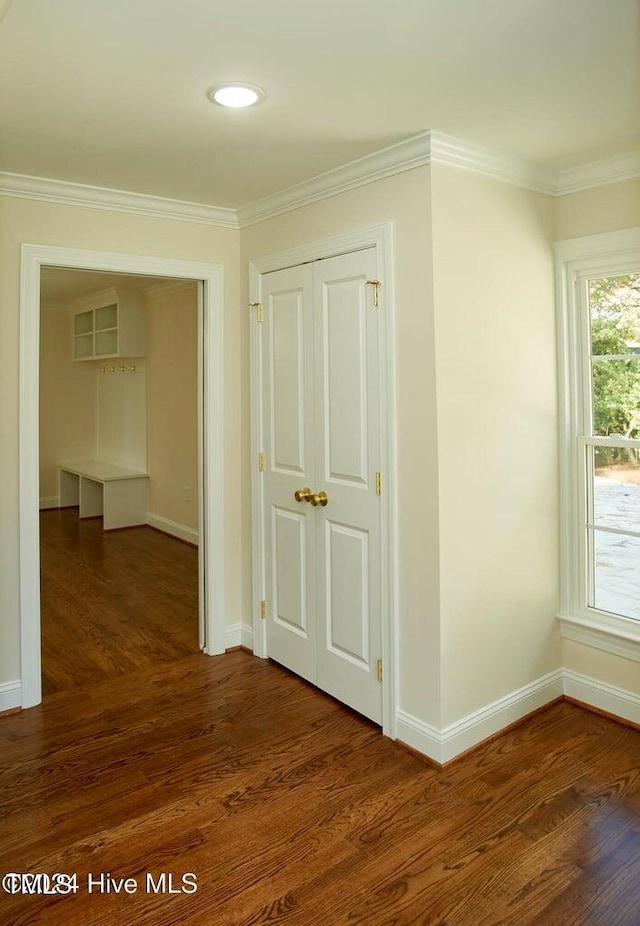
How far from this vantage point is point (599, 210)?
9.46 ft

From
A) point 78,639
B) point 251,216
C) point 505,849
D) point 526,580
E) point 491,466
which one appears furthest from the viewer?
point 78,639

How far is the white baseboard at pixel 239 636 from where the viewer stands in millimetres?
3715

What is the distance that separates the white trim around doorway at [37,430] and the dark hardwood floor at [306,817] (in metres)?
0.53

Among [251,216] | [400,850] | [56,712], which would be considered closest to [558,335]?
[251,216]

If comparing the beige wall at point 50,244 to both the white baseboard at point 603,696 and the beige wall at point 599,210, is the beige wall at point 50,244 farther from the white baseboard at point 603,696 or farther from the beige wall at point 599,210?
the white baseboard at point 603,696

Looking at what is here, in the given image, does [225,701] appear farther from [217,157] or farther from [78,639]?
[217,157]

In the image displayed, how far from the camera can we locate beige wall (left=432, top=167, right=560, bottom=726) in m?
2.58

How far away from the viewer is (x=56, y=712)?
3047 millimetres

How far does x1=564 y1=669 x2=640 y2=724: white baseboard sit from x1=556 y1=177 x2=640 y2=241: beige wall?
200cm

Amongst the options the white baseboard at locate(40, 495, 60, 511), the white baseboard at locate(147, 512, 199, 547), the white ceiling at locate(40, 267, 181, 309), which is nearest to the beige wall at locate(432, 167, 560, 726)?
the white baseboard at locate(147, 512, 199, 547)

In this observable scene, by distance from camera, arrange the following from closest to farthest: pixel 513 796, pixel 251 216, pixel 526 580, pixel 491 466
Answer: pixel 513 796 → pixel 491 466 → pixel 526 580 → pixel 251 216

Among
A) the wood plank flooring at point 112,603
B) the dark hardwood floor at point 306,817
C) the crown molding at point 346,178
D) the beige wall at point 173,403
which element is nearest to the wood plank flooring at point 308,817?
the dark hardwood floor at point 306,817

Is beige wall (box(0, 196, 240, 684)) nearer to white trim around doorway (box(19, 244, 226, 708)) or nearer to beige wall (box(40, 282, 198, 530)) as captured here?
white trim around doorway (box(19, 244, 226, 708))

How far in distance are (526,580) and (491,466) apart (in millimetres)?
582
